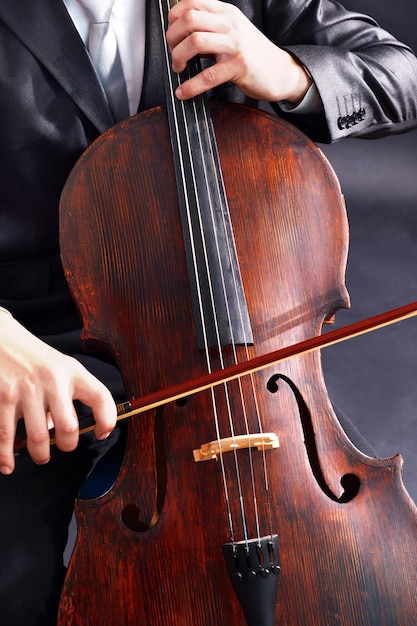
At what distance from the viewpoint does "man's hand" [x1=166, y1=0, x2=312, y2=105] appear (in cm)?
81

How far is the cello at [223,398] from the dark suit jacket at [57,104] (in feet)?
0.30

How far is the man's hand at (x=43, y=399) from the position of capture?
0.62 meters

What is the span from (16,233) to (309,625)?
568 mm

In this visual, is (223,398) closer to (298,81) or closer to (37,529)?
(37,529)

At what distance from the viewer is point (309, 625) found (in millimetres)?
628

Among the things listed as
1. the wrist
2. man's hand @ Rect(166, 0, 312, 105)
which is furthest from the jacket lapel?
the wrist

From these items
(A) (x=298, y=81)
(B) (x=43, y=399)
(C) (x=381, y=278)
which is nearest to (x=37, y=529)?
(B) (x=43, y=399)

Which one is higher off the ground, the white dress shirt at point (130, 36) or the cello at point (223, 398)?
the white dress shirt at point (130, 36)

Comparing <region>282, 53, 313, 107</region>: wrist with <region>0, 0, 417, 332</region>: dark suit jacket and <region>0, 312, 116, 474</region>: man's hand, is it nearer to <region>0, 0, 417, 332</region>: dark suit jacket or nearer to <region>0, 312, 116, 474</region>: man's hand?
<region>0, 0, 417, 332</region>: dark suit jacket

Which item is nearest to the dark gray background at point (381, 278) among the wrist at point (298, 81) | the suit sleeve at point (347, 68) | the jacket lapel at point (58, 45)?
the suit sleeve at point (347, 68)

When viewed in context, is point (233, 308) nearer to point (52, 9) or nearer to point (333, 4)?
point (52, 9)

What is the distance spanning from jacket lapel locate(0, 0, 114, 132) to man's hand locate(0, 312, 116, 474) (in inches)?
14.8

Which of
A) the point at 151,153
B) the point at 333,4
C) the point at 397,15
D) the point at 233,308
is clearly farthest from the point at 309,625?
the point at 397,15

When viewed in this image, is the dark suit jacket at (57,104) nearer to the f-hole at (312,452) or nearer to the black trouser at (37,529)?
the black trouser at (37,529)
